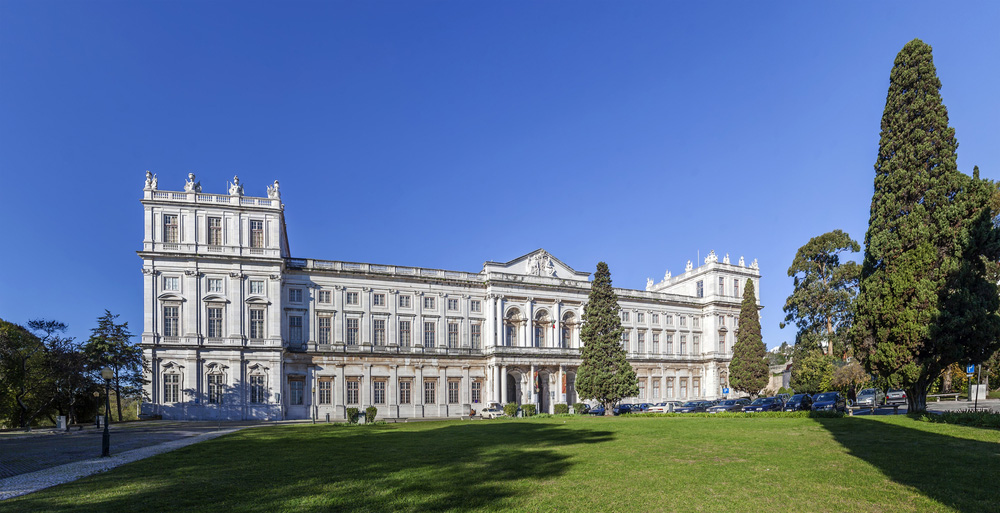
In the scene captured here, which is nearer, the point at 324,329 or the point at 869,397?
the point at 869,397

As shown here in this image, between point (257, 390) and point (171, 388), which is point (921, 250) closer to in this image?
point (257, 390)

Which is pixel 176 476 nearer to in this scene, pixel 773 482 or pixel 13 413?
pixel 773 482

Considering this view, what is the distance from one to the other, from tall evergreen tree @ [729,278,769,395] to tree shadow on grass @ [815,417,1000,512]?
42.4 metres

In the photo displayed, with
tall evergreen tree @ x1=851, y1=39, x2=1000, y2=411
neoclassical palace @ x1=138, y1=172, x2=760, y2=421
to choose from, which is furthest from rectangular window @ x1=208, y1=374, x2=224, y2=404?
tall evergreen tree @ x1=851, y1=39, x2=1000, y2=411

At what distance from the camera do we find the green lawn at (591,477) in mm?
9875

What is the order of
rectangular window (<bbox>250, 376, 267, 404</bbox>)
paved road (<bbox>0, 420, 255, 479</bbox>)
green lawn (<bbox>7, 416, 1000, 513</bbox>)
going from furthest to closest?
rectangular window (<bbox>250, 376, 267, 404</bbox>) < paved road (<bbox>0, 420, 255, 479</bbox>) < green lawn (<bbox>7, 416, 1000, 513</bbox>)

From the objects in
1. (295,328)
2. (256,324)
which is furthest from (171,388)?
(295,328)

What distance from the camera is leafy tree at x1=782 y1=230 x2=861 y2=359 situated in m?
55.2

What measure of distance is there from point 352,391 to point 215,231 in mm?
19546

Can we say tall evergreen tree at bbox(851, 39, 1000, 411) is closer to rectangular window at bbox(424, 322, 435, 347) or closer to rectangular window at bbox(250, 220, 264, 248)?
rectangular window at bbox(424, 322, 435, 347)

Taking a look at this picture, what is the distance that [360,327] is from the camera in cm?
5788

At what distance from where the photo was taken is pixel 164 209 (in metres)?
49.2

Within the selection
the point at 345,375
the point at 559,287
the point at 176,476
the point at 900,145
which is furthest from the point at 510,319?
the point at 176,476

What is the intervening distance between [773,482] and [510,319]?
5357cm
